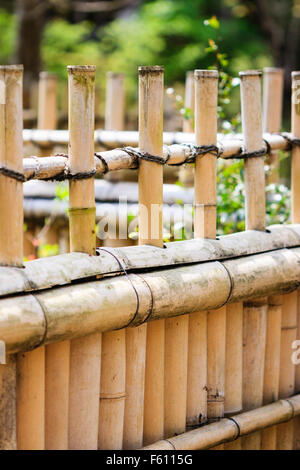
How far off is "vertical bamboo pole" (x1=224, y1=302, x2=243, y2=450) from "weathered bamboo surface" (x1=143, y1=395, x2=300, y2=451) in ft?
0.16

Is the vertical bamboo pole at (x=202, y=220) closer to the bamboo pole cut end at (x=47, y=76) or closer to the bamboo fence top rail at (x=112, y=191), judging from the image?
the bamboo fence top rail at (x=112, y=191)

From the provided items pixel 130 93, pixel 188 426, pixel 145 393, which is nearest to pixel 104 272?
pixel 145 393

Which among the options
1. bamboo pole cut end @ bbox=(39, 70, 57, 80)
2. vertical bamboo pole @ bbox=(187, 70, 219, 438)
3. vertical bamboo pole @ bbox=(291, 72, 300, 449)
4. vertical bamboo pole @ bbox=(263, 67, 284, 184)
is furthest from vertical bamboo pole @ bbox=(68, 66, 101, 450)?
bamboo pole cut end @ bbox=(39, 70, 57, 80)

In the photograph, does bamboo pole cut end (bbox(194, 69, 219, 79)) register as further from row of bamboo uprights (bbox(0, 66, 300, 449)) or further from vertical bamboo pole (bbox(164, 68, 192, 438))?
vertical bamboo pole (bbox(164, 68, 192, 438))

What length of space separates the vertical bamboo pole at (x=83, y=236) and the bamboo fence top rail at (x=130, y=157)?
46 millimetres

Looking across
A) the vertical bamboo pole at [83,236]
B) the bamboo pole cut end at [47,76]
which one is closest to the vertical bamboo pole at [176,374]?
the vertical bamboo pole at [83,236]

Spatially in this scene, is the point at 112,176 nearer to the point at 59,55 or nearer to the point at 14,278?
the point at 14,278

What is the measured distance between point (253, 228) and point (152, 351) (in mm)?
575

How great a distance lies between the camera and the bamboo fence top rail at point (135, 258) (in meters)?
1.77

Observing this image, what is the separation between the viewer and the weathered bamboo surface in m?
2.17

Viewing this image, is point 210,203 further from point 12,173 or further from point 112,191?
point 112,191

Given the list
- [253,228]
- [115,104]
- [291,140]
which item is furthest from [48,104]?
[253,228]

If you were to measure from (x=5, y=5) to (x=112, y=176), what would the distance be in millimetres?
8480

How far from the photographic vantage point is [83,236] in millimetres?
1972
